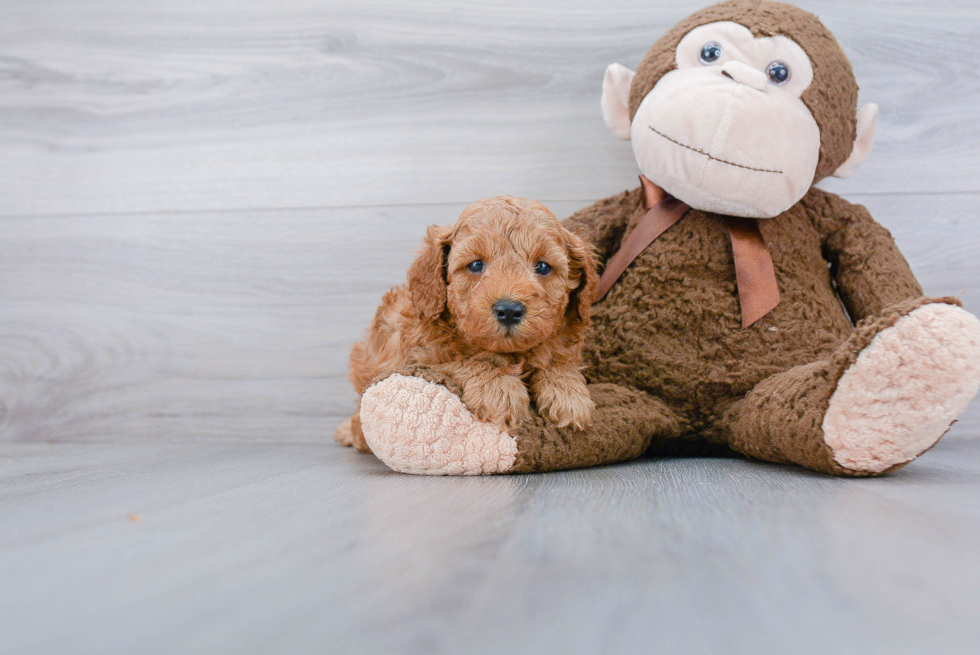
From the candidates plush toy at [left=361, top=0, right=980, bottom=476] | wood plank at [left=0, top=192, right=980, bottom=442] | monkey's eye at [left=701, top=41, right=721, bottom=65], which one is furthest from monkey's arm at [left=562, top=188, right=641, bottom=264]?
wood plank at [left=0, top=192, right=980, bottom=442]

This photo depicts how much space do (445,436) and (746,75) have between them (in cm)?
67

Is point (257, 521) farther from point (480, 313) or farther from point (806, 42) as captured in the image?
point (806, 42)

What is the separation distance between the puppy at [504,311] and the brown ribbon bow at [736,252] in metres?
0.16

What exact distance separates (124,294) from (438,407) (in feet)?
3.24

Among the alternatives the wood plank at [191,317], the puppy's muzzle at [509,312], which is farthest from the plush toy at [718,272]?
the wood plank at [191,317]

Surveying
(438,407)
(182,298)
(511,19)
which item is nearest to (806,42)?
(511,19)

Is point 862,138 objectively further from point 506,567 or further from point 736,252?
point 506,567

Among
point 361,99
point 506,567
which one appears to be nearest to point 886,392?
point 506,567

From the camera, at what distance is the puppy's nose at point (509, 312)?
0.83m

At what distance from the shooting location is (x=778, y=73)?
1.01 meters

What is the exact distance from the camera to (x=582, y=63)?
1.38 meters

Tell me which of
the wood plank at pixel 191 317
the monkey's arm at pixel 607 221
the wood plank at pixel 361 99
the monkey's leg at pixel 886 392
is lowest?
the wood plank at pixel 191 317

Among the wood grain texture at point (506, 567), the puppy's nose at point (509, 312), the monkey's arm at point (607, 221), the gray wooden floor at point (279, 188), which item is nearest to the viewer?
the wood grain texture at point (506, 567)

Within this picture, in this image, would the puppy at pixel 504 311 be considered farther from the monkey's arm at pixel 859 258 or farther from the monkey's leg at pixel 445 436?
the monkey's arm at pixel 859 258
